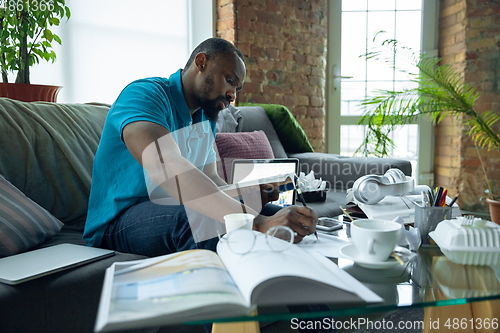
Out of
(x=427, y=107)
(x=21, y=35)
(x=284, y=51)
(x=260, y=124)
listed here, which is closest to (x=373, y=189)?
(x=260, y=124)

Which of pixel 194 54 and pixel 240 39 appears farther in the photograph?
pixel 240 39

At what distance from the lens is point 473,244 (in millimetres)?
701

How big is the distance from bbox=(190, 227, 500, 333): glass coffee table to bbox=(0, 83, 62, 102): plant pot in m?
1.34

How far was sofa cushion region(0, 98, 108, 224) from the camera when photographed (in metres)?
1.29

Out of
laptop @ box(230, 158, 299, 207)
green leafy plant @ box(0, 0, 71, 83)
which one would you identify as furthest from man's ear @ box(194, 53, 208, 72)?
green leafy plant @ box(0, 0, 71, 83)

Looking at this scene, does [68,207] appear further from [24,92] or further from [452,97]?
[452,97]

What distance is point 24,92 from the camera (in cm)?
162

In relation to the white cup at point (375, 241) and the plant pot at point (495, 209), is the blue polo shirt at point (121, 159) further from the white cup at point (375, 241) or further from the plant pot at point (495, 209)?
the plant pot at point (495, 209)

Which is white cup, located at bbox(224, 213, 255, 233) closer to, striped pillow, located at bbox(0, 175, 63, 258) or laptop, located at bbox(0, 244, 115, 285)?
laptop, located at bbox(0, 244, 115, 285)

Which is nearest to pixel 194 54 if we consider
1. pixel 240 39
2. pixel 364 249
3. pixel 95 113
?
pixel 95 113

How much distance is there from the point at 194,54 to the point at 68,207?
701 mm

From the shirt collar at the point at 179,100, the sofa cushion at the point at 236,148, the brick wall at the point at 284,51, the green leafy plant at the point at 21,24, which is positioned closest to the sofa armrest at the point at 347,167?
the sofa cushion at the point at 236,148

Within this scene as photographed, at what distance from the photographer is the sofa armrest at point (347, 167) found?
2.00 m

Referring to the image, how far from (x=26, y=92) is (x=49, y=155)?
443 millimetres
